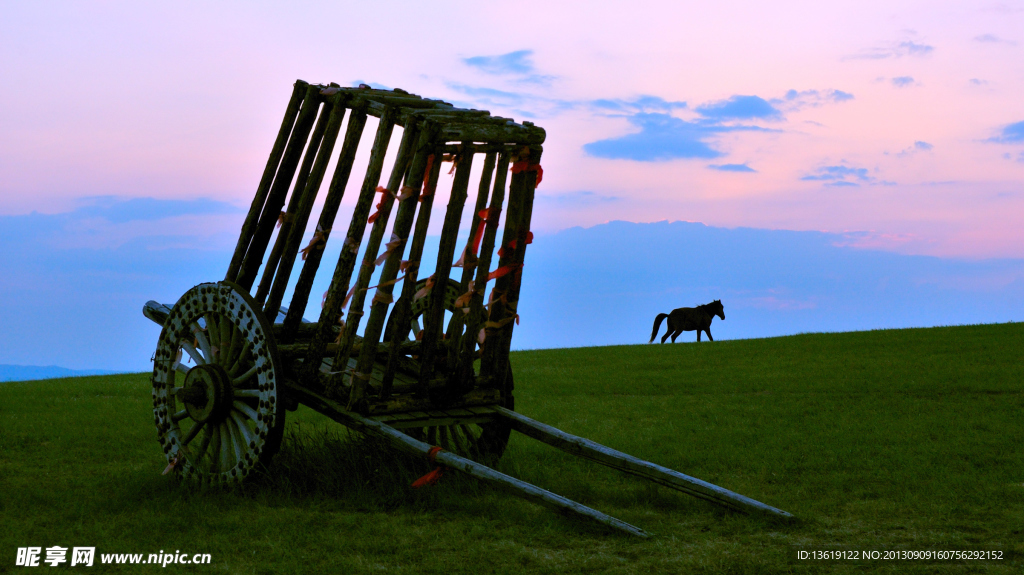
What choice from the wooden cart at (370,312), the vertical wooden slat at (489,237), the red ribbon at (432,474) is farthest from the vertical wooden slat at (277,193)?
the red ribbon at (432,474)

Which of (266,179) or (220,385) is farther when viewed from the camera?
(266,179)

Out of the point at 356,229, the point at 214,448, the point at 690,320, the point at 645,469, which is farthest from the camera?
the point at 690,320

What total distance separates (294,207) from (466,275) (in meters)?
1.53

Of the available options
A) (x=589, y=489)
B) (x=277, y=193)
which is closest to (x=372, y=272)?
(x=277, y=193)

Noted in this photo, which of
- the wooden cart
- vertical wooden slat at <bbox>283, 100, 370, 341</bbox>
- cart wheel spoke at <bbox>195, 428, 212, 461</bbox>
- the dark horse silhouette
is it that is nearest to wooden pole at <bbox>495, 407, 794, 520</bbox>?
the wooden cart

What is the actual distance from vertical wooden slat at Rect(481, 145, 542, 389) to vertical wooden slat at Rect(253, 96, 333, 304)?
5.07 feet

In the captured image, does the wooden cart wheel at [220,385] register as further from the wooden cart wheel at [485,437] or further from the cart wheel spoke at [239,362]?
the wooden cart wheel at [485,437]

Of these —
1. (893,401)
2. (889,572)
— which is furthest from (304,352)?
(893,401)

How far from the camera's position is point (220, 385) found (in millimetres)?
6430

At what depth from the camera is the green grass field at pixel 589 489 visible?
17.0ft

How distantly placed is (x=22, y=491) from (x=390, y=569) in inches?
145

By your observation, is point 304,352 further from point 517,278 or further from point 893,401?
point 893,401

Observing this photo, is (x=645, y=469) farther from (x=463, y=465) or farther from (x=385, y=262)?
(x=385, y=262)

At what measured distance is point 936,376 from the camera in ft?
41.2
